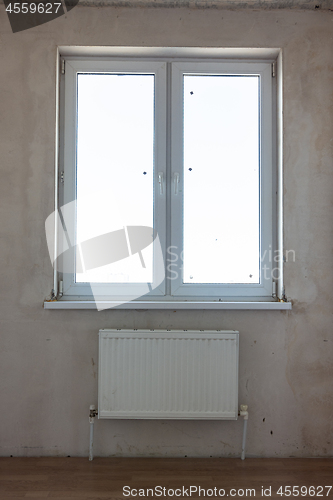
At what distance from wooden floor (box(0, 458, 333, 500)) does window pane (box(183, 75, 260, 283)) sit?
1.10m

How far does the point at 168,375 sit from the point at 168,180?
122 cm

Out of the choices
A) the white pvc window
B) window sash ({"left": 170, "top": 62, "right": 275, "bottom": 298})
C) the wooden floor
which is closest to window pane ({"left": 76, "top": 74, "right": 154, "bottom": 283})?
the white pvc window

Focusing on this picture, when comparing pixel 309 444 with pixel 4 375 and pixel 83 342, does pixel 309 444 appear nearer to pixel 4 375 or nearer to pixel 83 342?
pixel 83 342

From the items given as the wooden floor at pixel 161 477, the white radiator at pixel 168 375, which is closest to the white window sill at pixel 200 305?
the white radiator at pixel 168 375

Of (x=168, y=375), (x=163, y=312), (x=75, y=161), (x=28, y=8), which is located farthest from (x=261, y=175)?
(x=28, y=8)

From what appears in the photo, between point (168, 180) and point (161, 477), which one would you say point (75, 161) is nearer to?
point (168, 180)

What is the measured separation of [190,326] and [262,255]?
2.16 ft

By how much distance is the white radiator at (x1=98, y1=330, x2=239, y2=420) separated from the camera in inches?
84.6

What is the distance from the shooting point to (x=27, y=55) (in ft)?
7.43

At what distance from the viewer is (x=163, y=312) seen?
228cm

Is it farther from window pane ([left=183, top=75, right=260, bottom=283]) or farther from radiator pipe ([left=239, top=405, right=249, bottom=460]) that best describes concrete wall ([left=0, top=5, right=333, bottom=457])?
window pane ([left=183, top=75, right=260, bottom=283])

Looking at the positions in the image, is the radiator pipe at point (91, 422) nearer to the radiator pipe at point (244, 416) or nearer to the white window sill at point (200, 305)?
the white window sill at point (200, 305)

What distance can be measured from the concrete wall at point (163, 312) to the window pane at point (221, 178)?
0.23 m

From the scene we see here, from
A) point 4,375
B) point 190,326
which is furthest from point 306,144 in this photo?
point 4,375
